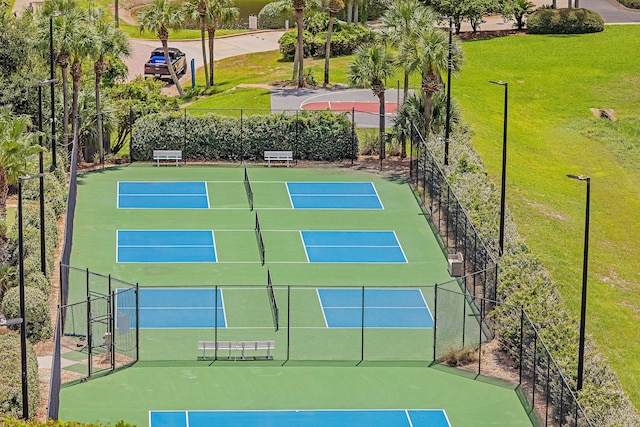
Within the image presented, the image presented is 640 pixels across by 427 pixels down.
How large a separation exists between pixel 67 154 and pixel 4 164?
14.3 metres

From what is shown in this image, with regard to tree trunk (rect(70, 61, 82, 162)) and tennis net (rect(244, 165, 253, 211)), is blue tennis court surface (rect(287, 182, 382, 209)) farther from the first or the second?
tree trunk (rect(70, 61, 82, 162))

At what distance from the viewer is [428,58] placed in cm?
6869

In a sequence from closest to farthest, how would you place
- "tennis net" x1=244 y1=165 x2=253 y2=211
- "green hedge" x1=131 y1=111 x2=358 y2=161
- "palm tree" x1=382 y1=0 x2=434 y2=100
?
"tennis net" x1=244 y1=165 x2=253 y2=211 → "palm tree" x1=382 y1=0 x2=434 y2=100 → "green hedge" x1=131 y1=111 x2=358 y2=161

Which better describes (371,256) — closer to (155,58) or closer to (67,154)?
(67,154)

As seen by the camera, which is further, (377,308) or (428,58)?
(428,58)

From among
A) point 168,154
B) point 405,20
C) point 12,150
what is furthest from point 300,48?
point 12,150

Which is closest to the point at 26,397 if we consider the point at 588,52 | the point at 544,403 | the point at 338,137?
the point at 544,403

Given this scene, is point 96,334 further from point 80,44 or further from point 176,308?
point 80,44

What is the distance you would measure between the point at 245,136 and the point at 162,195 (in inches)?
278

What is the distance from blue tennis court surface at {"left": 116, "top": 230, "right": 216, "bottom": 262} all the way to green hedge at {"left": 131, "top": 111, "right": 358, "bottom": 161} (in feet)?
37.1

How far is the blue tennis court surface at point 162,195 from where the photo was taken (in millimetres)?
65062

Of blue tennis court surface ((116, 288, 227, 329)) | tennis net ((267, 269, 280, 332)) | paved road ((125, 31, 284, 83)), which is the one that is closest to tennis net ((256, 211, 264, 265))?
blue tennis court surface ((116, 288, 227, 329))

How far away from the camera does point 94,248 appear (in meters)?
58.6

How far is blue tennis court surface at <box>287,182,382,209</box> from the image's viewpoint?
65.7 metres
